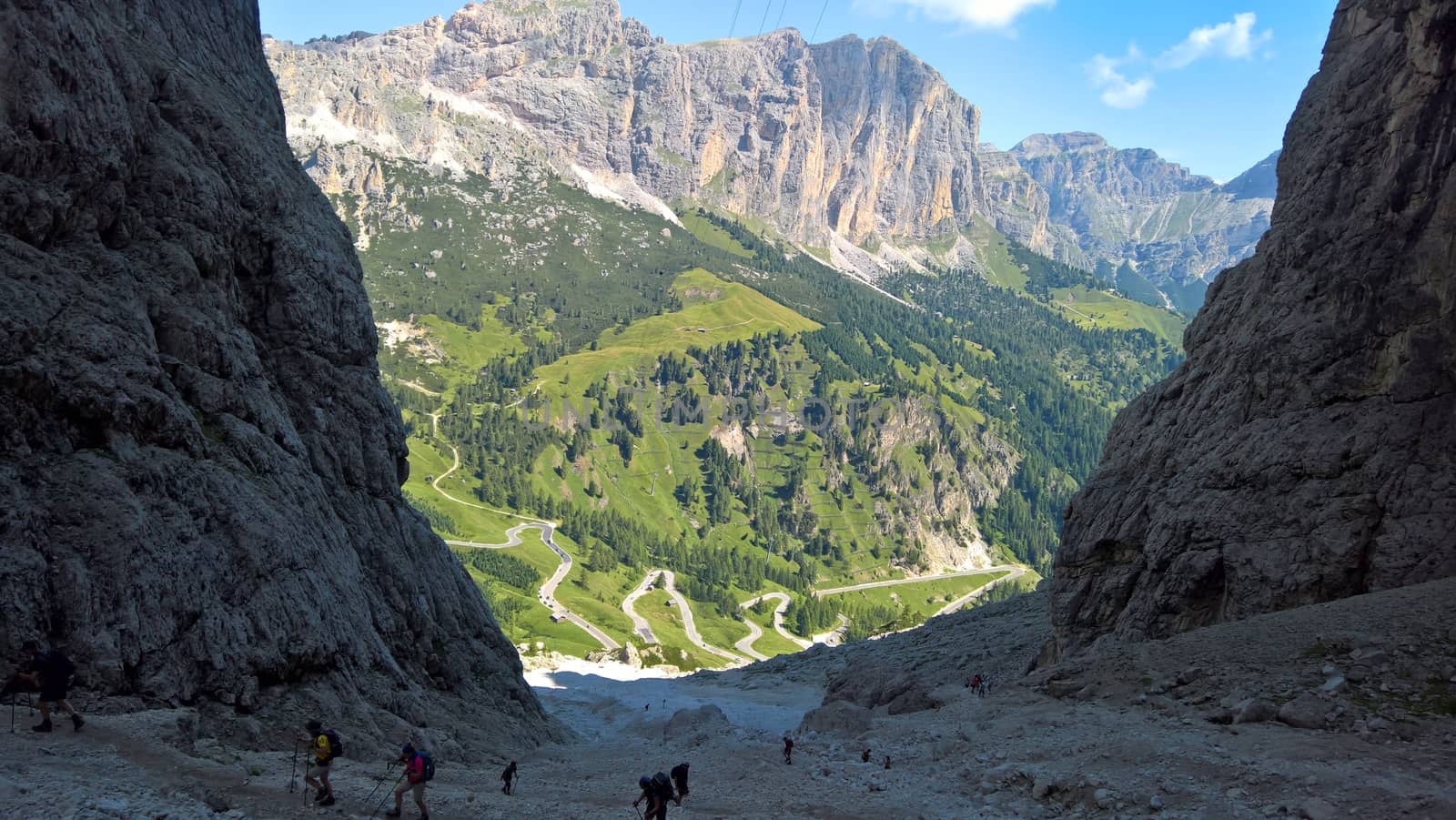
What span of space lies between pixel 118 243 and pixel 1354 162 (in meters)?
57.7

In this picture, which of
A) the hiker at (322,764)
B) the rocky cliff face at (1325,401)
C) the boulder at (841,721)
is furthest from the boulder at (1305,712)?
the hiker at (322,764)

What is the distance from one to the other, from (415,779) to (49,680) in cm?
930

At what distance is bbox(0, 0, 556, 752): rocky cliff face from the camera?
1211 inches

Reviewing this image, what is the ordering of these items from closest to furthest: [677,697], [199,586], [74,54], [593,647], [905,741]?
[199,586]
[74,54]
[905,741]
[677,697]
[593,647]

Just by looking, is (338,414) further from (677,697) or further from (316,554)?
(677,697)

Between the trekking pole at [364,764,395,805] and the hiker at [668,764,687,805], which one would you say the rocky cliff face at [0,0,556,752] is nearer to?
the trekking pole at [364,764,395,805]

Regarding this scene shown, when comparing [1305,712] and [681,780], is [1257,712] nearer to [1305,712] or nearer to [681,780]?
[1305,712]

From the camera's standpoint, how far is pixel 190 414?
3700 centimetres

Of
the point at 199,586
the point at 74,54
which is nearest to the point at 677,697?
the point at 199,586

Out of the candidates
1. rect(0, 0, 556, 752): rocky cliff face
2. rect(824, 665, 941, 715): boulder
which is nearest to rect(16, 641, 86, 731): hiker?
rect(0, 0, 556, 752): rocky cliff face

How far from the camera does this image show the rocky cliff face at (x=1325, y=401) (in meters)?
43.3

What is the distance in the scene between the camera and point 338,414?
51.8 m

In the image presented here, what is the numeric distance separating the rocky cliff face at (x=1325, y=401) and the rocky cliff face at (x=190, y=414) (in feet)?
117

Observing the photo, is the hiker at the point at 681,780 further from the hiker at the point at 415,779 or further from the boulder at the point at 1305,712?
the boulder at the point at 1305,712
